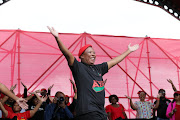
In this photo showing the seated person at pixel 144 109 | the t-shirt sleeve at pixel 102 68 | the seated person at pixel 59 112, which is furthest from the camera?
the seated person at pixel 144 109

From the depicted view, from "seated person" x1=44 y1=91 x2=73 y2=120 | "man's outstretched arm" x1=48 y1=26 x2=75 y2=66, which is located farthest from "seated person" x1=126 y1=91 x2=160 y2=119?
"man's outstretched arm" x1=48 y1=26 x2=75 y2=66

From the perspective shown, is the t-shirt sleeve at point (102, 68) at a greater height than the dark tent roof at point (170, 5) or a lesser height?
lesser

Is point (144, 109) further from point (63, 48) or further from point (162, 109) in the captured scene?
point (63, 48)

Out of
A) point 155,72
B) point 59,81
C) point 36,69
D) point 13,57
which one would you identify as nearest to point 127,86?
point 155,72

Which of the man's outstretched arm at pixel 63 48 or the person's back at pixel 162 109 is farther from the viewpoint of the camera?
the person's back at pixel 162 109

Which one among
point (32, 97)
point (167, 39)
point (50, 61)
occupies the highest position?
point (167, 39)

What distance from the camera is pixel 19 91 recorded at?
365 inches

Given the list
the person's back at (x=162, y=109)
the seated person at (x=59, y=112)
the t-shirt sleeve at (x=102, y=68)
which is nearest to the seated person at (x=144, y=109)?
the person's back at (x=162, y=109)

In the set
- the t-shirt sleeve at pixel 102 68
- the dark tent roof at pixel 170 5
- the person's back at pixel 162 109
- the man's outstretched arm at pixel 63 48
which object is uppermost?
the dark tent roof at pixel 170 5

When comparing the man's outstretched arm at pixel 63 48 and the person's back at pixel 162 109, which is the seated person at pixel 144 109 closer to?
the person's back at pixel 162 109

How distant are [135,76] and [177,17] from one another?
2.72 m

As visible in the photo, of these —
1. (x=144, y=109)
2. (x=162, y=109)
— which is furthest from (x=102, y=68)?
(x=162, y=109)

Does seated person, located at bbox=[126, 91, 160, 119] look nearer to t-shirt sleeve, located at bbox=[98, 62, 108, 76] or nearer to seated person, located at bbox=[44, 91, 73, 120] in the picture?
seated person, located at bbox=[44, 91, 73, 120]

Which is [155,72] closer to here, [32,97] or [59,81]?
[59,81]
